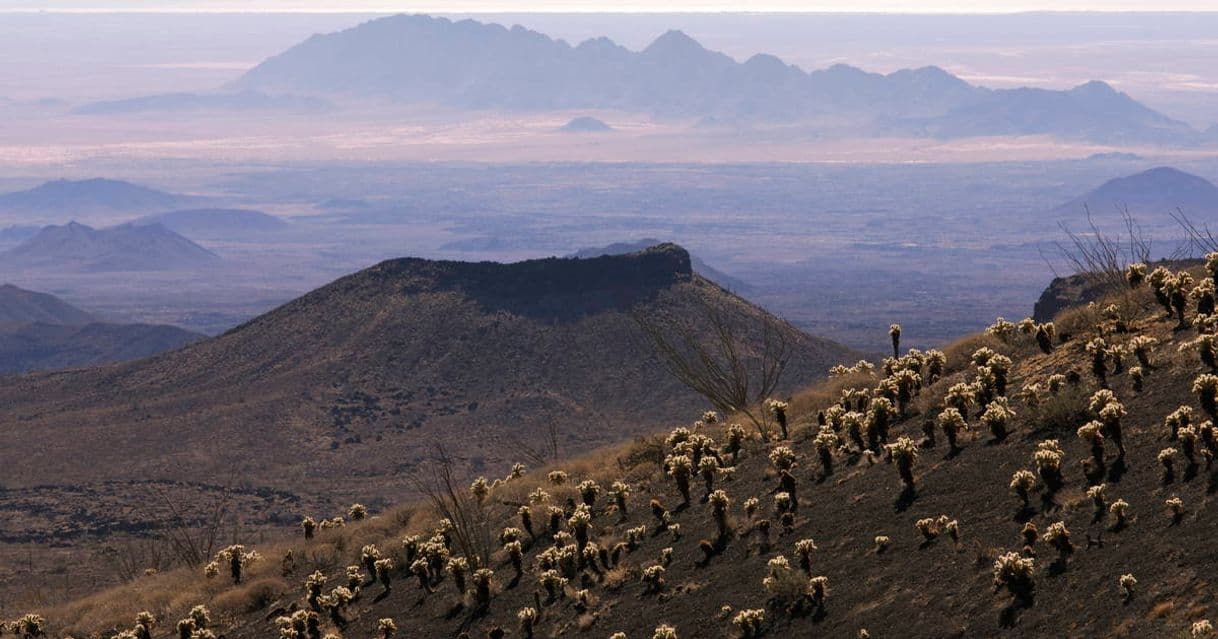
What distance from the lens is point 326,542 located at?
28984 mm

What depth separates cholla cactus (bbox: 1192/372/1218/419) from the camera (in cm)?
1709

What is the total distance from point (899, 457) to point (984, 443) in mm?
1432

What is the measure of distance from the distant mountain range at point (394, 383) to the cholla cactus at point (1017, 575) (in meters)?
63.5

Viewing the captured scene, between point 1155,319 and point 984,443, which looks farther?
point 1155,319

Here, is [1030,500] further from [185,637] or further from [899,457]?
[185,637]

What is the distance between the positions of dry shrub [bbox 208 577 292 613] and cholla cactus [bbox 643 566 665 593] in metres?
8.57

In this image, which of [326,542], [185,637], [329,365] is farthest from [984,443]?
[329,365]

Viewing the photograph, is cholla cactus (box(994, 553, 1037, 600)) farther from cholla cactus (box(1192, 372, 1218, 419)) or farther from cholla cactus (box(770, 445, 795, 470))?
cholla cactus (box(770, 445, 795, 470))

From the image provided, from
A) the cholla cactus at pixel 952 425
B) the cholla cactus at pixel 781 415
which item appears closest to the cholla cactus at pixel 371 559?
the cholla cactus at pixel 781 415

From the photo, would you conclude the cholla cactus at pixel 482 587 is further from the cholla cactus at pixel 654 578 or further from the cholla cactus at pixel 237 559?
the cholla cactus at pixel 237 559

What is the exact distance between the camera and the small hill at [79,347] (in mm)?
187000

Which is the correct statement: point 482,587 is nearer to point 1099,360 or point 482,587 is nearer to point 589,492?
point 589,492

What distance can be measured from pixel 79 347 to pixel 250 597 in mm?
181369

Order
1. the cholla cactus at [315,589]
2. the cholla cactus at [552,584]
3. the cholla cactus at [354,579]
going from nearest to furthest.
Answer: the cholla cactus at [552,584], the cholla cactus at [315,589], the cholla cactus at [354,579]
